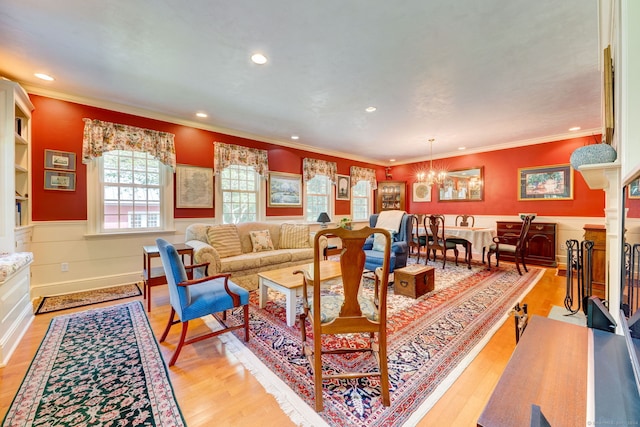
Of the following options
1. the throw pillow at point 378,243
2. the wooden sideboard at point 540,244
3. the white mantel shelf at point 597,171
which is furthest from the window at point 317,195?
the white mantel shelf at point 597,171

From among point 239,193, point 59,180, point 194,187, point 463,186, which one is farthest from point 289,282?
point 463,186

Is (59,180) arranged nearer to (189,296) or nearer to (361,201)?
(189,296)

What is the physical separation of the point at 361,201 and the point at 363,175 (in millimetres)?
780

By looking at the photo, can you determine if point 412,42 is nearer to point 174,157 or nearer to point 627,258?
Result: point 627,258

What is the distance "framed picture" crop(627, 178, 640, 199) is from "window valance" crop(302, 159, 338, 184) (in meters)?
5.15

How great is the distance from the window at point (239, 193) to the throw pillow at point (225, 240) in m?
0.93

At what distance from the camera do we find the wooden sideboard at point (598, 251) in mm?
3097

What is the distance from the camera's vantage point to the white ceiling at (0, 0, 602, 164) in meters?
1.88

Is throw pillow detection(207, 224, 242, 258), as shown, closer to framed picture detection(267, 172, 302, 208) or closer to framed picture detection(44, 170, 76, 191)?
framed picture detection(267, 172, 302, 208)

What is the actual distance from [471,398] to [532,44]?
113 inches

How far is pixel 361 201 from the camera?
7.45m

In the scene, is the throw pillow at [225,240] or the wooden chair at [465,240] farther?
the wooden chair at [465,240]

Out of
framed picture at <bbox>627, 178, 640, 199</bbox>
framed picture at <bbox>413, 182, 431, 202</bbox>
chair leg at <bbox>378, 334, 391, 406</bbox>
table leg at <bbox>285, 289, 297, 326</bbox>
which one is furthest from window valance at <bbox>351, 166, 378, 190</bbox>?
framed picture at <bbox>627, 178, 640, 199</bbox>

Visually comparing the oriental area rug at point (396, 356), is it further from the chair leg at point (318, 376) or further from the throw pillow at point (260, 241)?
the throw pillow at point (260, 241)
